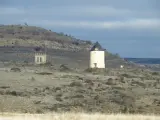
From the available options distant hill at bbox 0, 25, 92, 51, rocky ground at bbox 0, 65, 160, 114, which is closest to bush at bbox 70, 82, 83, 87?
rocky ground at bbox 0, 65, 160, 114

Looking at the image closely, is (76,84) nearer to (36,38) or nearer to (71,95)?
(71,95)

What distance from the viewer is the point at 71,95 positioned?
40.1m

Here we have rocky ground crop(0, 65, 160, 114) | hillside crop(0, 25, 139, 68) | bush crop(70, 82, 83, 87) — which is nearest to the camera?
rocky ground crop(0, 65, 160, 114)

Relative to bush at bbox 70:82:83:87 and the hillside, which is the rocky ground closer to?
bush at bbox 70:82:83:87

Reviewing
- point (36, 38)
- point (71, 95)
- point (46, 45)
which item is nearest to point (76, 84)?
point (71, 95)

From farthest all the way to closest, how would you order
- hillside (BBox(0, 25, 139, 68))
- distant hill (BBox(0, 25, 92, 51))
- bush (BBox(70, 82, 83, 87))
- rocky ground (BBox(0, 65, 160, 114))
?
distant hill (BBox(0, 25, 92, 51)) < hillside (BBox(0, 25, 139, 68)) < bush (BBox(70, 82, 83, 87)) < rocky ground (BBox(0, 65, 160, 114))

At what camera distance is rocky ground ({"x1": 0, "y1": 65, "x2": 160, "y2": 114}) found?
107ft

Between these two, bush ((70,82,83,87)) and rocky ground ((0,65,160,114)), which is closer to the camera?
rocky ground ((0,65,160,114))

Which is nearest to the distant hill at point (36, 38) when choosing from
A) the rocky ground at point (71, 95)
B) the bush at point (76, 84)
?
the rocky ground at point (71, 95)

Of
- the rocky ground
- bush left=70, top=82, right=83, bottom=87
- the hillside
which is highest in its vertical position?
the hillside

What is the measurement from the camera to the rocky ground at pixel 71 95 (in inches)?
1278

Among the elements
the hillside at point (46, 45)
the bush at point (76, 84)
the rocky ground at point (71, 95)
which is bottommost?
the rocky ground at point (71, 95)

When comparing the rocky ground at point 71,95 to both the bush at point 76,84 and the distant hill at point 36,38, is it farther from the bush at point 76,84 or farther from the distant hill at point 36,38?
the distant hill at point 36,38

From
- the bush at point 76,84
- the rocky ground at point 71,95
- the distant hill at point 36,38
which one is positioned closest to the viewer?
the rocky ground at point 71,95
